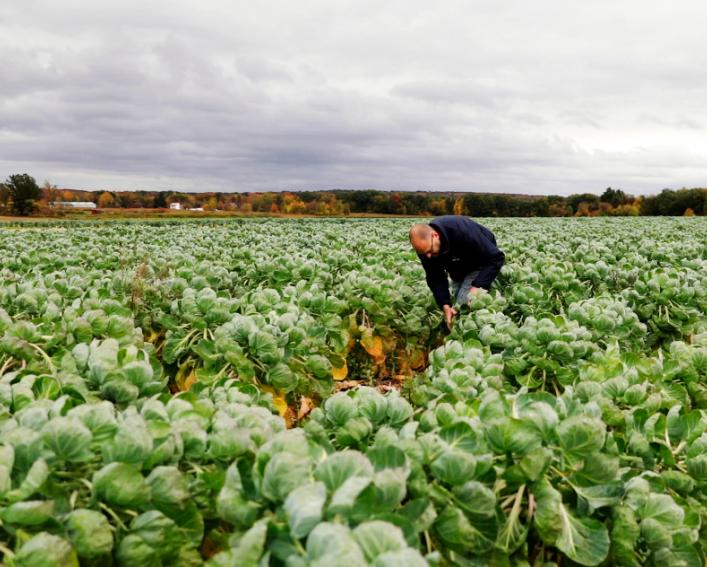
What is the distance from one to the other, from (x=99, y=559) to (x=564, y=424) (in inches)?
51.3

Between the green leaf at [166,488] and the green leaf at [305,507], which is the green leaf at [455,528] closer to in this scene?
the green leaf at [305,507]

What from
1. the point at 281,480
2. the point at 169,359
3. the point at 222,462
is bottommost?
the point at 169,359

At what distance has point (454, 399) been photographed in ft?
7.58

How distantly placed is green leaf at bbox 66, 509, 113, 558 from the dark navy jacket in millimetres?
4829

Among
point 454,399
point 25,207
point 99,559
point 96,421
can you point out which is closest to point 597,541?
point 454,399

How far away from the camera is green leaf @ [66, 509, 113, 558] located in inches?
50.0

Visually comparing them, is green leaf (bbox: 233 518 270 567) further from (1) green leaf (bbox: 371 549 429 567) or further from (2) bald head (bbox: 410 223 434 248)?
(2) bald head (bbox: 410 223 434 248)

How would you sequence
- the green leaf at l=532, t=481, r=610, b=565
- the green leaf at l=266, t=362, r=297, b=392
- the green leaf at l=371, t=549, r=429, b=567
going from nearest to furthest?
the green leaf at l=371, t=549, r=429, b=567
the green leaf at l=532, t=481, r=610, b=565
the green leaf at l=266, t=362, r=297, b=392

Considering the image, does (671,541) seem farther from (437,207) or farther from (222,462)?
(437,207)

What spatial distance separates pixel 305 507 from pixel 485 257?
5.26 m

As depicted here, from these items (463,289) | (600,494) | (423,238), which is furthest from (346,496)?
(463,289)

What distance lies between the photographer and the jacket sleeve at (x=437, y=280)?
5.88m

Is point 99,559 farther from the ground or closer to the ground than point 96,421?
closer to the ground

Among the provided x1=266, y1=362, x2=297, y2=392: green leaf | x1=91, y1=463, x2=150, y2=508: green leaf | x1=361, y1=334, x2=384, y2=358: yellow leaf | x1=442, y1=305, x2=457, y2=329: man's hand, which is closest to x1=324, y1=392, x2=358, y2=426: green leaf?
x1=91, y1=463, x2=150, y2=508: green leaf
